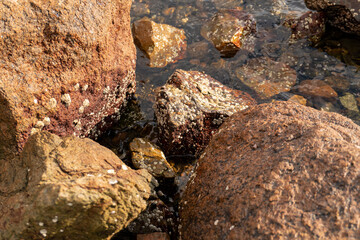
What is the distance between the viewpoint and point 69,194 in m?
1.91

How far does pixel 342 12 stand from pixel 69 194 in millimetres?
5632

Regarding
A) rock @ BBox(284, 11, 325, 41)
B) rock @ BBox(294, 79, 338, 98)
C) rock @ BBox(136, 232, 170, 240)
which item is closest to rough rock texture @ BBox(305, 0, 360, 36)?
rock @ BBox(284, 11, 325, 41)

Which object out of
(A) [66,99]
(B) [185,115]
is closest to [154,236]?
(B) [185,115]

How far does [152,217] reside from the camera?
289 cm

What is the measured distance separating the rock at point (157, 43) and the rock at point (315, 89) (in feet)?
6.91

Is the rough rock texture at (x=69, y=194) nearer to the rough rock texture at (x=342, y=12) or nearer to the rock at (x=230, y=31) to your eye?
the rock at (x=230, y=31)

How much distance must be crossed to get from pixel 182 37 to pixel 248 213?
13.6 ft

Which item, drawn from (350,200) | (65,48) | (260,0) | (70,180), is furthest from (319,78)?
(70,180)

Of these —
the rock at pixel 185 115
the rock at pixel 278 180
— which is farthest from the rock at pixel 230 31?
the rock at pixel 278 180

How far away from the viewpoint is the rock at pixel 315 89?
4.76m

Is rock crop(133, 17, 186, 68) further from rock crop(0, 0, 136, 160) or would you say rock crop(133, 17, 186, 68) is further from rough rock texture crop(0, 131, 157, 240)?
rough rock texture crop(0, 131, 157, 240)

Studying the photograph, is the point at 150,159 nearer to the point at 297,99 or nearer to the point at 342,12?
the point at 297,99

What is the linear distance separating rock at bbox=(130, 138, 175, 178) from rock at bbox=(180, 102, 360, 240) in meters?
0.71

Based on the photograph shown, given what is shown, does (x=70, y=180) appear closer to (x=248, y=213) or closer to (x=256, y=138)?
(x=248, y=213)
